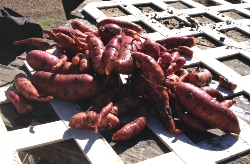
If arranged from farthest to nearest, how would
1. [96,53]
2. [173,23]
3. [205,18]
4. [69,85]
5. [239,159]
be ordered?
[205,18]
[173,23]
[96,53]
[69,85]
[239,159]

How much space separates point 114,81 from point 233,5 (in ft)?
10.9

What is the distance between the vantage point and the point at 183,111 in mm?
2799

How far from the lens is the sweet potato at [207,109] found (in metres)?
2.63

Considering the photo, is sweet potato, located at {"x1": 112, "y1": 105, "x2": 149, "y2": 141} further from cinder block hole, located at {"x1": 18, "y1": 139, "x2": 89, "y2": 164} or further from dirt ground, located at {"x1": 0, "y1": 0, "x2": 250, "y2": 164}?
dirt ground, located at {"x1": 0, "y1": 0, "x2": 250, "y2": 164}

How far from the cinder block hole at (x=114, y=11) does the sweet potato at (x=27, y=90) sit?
2191mm

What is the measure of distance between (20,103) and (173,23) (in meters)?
2.54

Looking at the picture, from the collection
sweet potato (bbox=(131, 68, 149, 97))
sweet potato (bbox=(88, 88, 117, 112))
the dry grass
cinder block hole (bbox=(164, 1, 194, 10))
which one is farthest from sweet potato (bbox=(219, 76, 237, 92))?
the dry grass

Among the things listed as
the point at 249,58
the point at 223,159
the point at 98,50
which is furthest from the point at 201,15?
the point at 223,159

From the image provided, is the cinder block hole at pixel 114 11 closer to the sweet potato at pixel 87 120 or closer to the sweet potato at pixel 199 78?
the sweet potato at pixel 199 78

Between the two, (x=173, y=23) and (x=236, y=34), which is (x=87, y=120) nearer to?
(x=173, y=23)

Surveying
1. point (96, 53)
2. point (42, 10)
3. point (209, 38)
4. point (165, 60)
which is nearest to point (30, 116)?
point (96, 53)

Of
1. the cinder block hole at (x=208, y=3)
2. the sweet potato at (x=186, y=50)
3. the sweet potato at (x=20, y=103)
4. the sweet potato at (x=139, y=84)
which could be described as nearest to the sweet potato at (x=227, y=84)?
the sweet potato at (x=186, y=50)

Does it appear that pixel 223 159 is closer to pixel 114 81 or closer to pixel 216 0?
pixel 114 81

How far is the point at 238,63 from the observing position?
391cm
